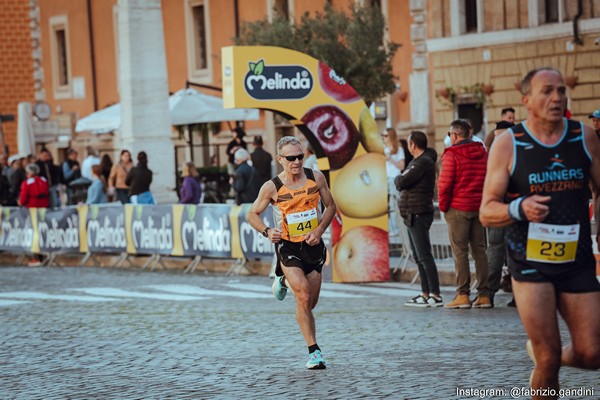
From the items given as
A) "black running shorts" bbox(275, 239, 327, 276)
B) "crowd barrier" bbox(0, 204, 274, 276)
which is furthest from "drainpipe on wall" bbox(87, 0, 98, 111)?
"black running shorts" bbox(275, 239, 327, 276)

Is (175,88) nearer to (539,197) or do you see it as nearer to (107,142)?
(107,142)

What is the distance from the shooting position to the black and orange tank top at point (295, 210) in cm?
1124

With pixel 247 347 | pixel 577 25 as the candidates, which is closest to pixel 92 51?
pixel 577 25

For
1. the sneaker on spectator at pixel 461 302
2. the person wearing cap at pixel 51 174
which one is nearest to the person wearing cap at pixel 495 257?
the sneaker on spectator at pixel 461 302

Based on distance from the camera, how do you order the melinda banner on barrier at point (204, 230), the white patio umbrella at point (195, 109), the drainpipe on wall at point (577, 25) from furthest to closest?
1. the white patio umbrella at point (195, 109)
2. the drainpipe on wall at point (577, 25)
3. the melinda banner on barrier at point (204, 230)

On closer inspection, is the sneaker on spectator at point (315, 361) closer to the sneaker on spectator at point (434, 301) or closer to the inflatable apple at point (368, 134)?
the sneaker on spectator at point (434, 301)

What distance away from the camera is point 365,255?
19.2 meters

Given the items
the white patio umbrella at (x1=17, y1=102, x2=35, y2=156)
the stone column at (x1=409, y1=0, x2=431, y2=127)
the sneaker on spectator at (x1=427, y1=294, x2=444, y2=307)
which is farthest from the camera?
the white patio umbrella at (x1=17, y1=102, x2=35, y2=156)

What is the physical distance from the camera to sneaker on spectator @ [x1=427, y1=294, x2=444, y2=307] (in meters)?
15.5

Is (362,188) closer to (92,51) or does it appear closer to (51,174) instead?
(51,174)

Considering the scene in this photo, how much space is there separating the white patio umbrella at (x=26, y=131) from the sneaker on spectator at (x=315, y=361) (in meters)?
28.3

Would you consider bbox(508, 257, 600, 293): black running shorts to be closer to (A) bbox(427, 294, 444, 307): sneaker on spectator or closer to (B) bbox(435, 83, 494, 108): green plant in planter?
(A) bbox(427, 294, 444, 307): sneaker on spectator

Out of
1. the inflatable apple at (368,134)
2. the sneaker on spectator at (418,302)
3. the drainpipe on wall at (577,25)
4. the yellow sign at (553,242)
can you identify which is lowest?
the sneaker on spectator at (418,302)

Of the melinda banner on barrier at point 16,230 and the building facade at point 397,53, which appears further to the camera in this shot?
the building facade at point 397,53
